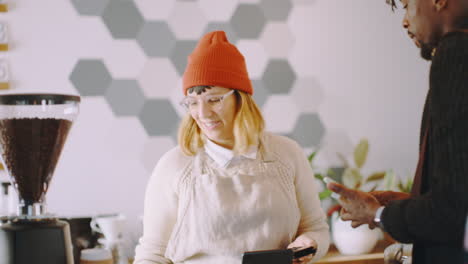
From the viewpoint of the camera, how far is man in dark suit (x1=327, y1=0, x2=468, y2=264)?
3.01ft

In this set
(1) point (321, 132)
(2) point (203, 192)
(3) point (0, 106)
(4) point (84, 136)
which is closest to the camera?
(3) point (0, 106)

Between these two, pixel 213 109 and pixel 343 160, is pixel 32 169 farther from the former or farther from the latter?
pixel 343 160

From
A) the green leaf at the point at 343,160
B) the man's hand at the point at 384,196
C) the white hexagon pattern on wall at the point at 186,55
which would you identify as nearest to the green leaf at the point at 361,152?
the green leaf at the point at 343,160

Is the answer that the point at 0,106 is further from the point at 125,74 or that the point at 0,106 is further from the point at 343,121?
the point at 343,121

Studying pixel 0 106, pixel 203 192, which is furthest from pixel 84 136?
pixel 0 106

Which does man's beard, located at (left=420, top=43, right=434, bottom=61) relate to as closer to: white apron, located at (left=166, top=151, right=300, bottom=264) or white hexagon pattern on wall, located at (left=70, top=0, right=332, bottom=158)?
white apron, located at (left=166, top=151, right=300, bottom=264)

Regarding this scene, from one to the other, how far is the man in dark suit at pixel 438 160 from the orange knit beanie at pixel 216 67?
2.51 feet

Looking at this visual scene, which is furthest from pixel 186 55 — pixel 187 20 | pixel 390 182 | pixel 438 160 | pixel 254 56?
pixel 438 160

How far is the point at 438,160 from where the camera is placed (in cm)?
94

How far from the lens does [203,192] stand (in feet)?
5.59

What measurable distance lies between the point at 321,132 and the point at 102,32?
1384 mm

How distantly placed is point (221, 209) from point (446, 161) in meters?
0.88

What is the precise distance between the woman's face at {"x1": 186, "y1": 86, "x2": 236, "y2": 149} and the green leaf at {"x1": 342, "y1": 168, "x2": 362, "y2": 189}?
1.28m

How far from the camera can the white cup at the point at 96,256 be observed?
223 cm
